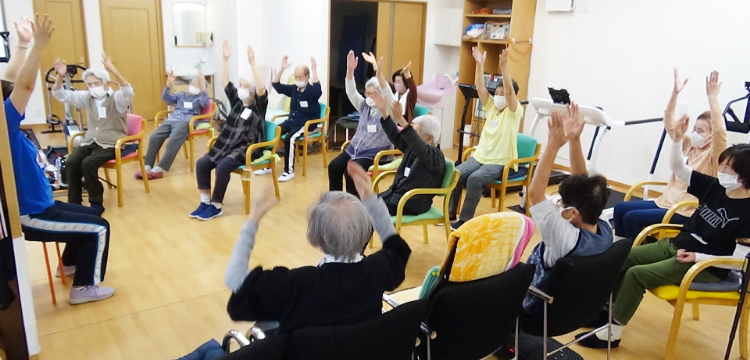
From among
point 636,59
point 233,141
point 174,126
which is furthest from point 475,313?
point 174,126

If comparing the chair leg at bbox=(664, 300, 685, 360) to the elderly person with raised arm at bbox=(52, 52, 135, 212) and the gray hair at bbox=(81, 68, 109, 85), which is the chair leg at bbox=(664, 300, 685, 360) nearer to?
the elderly person with raised arm at bbox=(52, 52, 135, 212)

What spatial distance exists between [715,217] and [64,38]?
27.9 feet

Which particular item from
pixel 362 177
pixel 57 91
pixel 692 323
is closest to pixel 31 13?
pixel 57 91

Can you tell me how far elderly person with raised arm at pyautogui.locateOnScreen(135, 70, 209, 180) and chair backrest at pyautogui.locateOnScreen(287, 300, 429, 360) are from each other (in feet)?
15.3

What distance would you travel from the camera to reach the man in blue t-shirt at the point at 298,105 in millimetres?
5973

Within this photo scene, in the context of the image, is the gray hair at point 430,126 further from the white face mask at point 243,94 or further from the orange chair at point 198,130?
the orange chair at point 198,130

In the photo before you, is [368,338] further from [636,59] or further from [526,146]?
[636,59]

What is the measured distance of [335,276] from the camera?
172cm

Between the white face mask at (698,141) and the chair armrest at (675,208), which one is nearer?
the chair armrest at (675,208)

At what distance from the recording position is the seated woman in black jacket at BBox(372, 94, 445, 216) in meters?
3.41

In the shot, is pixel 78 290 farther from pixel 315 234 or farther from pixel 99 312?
pixel 315 234

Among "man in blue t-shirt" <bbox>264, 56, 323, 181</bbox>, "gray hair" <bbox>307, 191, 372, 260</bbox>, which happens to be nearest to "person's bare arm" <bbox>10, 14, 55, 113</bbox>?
"gray hair" <bbox>307, 191, 372, 260</bbox>

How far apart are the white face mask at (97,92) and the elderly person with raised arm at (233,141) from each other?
3.23 ft

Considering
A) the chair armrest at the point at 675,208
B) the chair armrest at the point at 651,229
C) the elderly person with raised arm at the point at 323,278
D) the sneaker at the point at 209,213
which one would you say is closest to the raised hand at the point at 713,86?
the chair armrest at the point at 675,208
